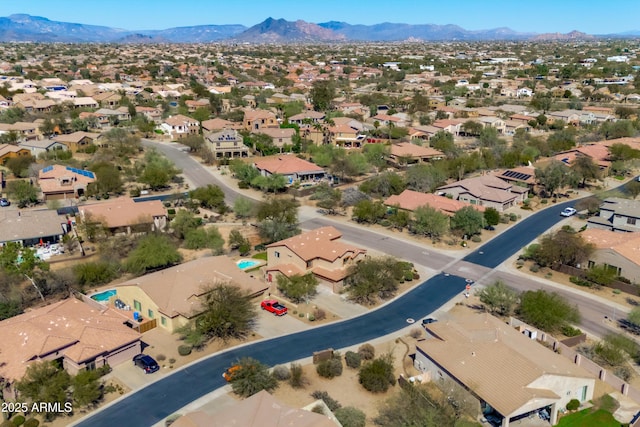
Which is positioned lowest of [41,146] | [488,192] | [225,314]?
[488,192]

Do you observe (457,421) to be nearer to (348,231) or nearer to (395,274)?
(395,274)

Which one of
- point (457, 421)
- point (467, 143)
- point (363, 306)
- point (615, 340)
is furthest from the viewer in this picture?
point (467, 143)

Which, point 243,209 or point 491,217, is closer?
point 491,217

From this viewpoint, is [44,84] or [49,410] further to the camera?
[44,84]

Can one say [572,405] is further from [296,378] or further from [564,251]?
[564,251]

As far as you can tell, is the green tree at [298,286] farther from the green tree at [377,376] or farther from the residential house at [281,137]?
the residential house at [281,137]

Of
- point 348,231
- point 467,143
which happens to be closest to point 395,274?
point 348,231

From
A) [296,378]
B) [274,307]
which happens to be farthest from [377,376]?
[274,307]
